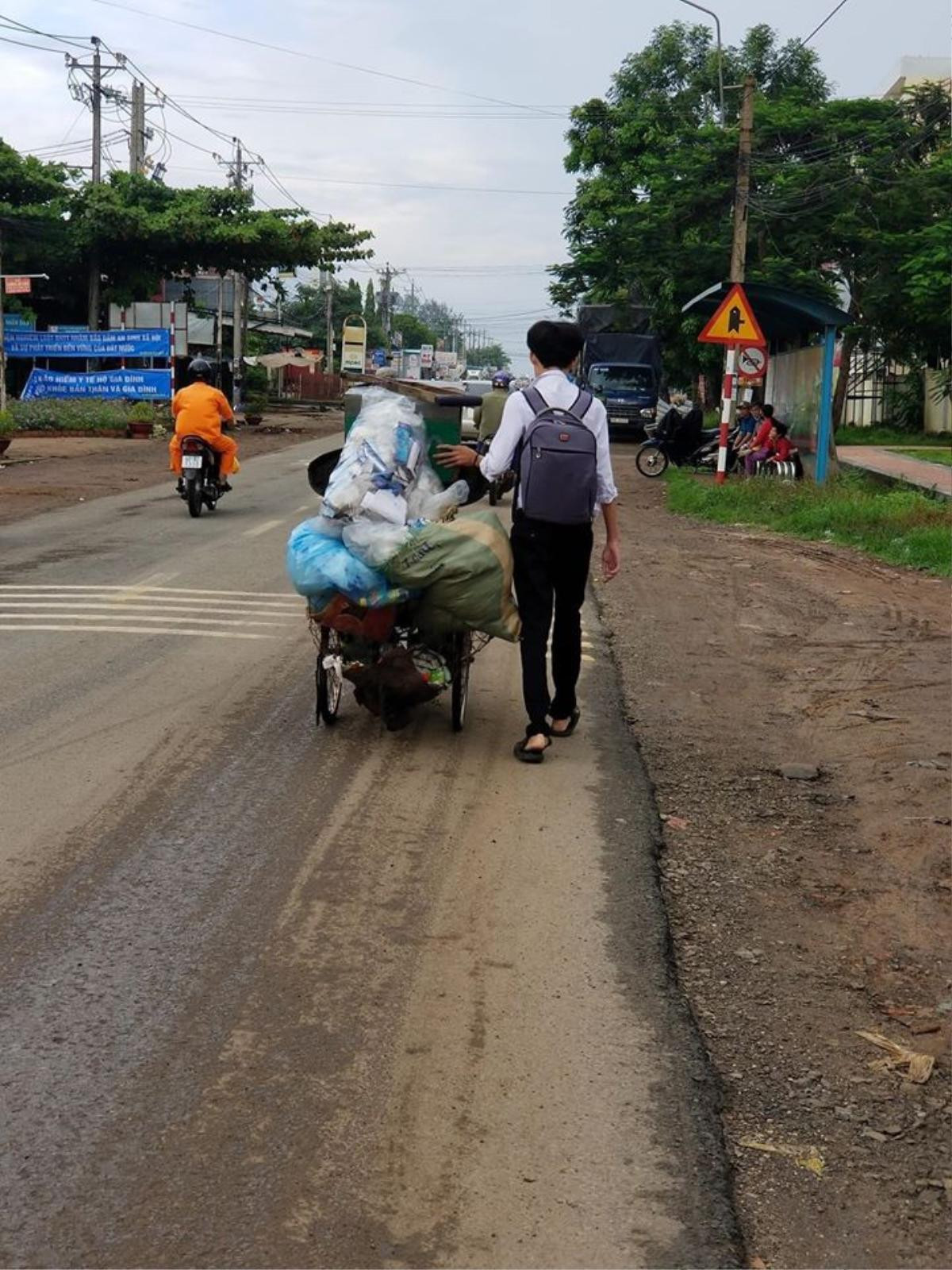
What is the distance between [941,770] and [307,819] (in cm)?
306

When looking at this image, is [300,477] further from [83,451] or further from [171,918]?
[171,918]

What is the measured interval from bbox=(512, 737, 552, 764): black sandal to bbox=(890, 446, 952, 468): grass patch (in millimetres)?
23411

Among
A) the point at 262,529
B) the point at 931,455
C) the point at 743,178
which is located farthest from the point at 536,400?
the point at 931,455

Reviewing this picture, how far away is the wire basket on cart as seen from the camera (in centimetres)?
705

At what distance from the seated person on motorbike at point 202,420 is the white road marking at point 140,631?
24.6 feet

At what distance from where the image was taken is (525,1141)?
352 cm

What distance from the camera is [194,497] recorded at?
681 inches

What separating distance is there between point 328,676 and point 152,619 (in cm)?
338

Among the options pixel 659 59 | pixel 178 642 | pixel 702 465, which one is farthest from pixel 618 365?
pixel 178 642

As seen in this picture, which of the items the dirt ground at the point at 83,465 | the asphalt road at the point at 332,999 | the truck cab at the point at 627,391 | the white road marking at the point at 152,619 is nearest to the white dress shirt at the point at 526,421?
the asphalt road at the point at 332,999

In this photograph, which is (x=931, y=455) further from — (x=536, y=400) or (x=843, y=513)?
(x=536, y=400)

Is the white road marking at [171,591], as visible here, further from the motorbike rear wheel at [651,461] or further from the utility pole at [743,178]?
the motorbike rear wheel at [651,461]

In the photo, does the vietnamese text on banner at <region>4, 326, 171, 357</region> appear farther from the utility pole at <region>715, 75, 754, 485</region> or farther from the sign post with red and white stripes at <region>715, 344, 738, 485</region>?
the sign post with red and white stripes at <region>715, 344, 738, 485</region>

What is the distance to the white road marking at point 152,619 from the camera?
1029 cm
